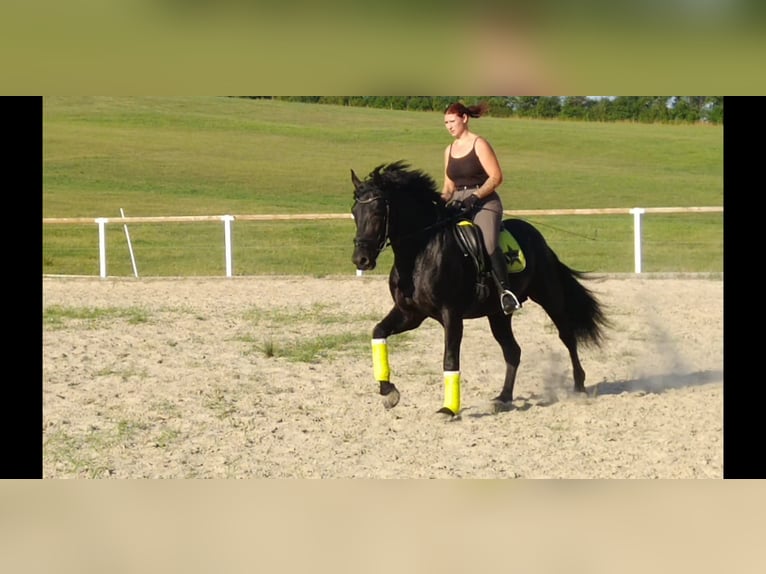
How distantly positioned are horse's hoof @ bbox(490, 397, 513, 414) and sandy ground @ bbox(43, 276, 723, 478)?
90mm

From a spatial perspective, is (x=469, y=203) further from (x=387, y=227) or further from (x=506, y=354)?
(x=506, y=354)

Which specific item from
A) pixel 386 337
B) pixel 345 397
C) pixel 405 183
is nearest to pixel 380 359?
pixel 386 337

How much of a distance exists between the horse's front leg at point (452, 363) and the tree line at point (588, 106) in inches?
934

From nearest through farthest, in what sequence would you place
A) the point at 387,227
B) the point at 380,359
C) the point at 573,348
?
the point at 387,227 → the point at 380,359 → the point at 573,348

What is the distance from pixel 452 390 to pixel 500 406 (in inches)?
24.4

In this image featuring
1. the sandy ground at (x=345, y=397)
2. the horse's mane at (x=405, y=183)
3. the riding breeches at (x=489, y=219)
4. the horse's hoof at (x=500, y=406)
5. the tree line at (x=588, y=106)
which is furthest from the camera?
the tree line at (x=588, y=106)

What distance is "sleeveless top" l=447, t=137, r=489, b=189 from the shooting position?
642 cm

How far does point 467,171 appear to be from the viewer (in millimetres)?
6496

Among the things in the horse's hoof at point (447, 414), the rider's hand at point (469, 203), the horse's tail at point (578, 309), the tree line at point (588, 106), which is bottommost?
the horse's hoof at point (447, 414)

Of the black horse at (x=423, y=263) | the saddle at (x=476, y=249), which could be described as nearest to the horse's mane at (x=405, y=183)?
the black horse at (x=423, y=263)

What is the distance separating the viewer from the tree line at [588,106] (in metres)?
30.8

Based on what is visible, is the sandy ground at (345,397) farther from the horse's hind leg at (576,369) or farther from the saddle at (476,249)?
the saddle at (476,249)

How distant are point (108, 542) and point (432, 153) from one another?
29.9 metres

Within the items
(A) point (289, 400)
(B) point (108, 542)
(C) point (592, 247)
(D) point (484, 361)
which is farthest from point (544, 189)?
(B) point (108, 542)
